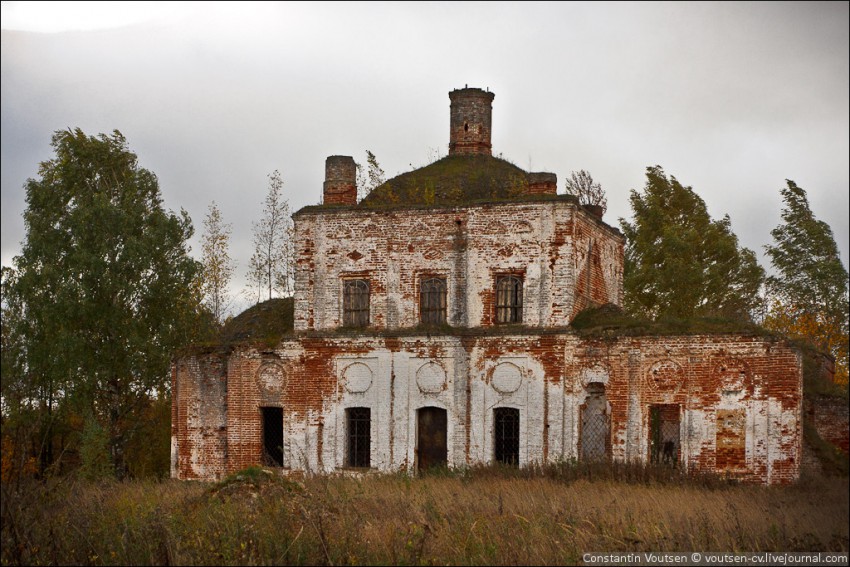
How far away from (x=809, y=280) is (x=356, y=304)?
1640 cm

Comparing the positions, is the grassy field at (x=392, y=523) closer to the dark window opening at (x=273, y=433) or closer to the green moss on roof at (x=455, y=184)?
the dark window opening at (x=273, y=433)

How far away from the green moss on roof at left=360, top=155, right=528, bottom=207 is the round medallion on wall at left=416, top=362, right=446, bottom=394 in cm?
356

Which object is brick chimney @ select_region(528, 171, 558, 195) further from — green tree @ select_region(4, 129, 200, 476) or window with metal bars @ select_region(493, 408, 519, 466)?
green tree @ select_region(4, 129, 200, 476)

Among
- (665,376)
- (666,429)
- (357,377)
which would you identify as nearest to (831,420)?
(665,376)

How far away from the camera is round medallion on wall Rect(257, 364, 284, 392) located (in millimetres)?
27141

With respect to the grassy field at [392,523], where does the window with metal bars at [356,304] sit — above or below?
above

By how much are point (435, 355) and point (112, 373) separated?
9.60 m

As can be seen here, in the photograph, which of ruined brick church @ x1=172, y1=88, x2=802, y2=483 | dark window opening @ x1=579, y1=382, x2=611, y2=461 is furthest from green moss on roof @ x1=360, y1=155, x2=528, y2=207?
dark window opening @ x1=579, y1=382, x2=611, y2=461

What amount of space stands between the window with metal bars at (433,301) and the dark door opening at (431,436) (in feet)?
6.35

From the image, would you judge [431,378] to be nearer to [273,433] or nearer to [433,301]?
[433,301]

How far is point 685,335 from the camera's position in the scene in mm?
24625

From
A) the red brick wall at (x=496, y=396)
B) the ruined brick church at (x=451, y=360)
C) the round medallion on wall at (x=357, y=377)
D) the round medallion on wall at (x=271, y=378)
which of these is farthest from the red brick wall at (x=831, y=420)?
the round medallion on wall at (x=271, y=378)

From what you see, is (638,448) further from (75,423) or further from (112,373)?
(75,423)

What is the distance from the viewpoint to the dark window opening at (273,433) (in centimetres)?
2744
